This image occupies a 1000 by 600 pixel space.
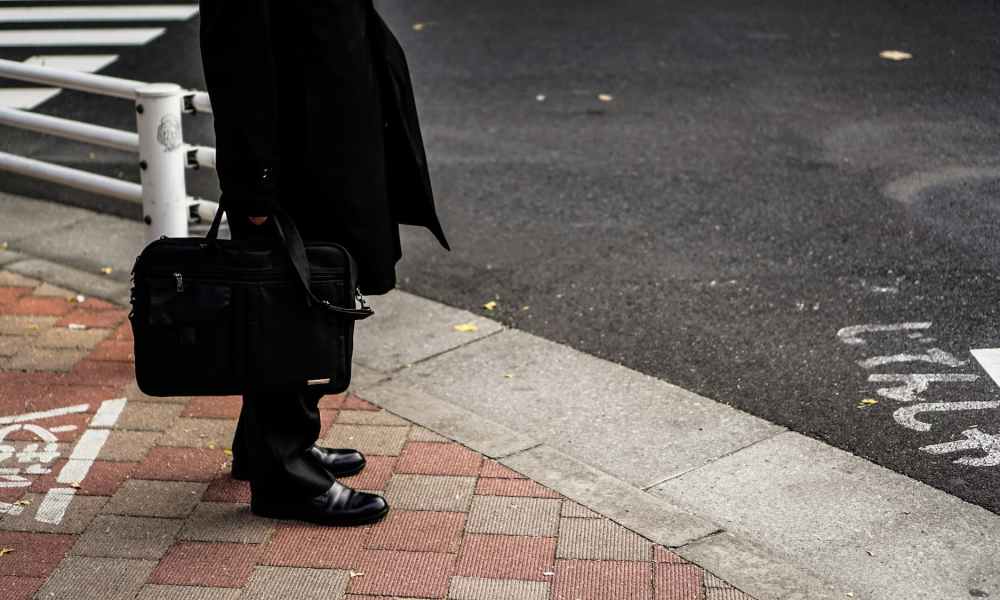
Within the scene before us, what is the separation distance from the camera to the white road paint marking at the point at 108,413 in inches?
187

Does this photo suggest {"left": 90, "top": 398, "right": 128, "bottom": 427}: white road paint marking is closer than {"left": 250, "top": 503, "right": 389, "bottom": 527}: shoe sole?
No

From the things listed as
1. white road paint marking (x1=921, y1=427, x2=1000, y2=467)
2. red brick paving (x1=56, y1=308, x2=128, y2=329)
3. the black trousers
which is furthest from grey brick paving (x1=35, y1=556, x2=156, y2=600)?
white road paint marking (x1=921, y1=427, x2=1000, y2=467)

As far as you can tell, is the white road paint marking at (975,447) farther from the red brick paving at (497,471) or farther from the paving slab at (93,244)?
the paving slab at (93,244)

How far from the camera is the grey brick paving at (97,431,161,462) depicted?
4.49 metres

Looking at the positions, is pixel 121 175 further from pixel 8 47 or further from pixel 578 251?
pixel 8 47

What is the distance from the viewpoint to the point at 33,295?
612cm

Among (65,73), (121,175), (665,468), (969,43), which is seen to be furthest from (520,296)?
(969,43)

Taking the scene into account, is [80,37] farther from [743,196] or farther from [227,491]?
[227,491]

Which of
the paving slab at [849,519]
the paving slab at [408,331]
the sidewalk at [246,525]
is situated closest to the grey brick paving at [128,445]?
the sidewalk at [246,525]

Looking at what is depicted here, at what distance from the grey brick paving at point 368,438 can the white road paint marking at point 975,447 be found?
6.01 ft

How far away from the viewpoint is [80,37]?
489 inches

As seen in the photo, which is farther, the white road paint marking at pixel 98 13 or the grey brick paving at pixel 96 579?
the white road paint marking at pixel 98 13

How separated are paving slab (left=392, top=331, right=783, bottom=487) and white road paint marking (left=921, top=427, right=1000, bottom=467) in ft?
1.83

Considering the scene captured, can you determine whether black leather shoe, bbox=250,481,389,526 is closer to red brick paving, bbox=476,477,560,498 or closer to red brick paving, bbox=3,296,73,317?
red brick paving, bbox=476,477,560,498
